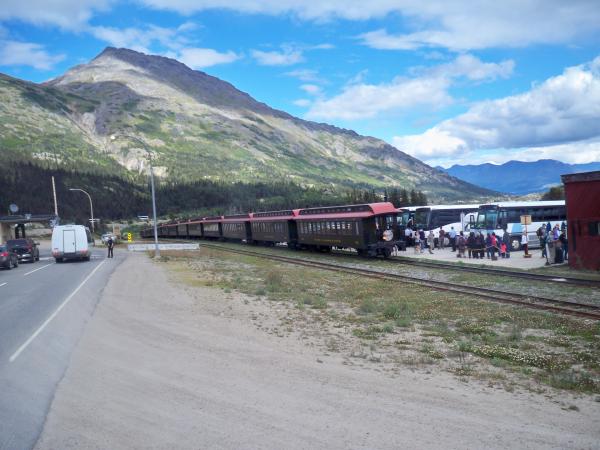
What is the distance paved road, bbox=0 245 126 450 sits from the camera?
6.91 m

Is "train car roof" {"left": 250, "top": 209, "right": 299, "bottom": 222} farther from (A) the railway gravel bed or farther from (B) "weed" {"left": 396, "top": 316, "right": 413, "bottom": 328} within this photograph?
(B) "weed" {"left": 396, "top": 316, "right": 413, "bottom": 328}

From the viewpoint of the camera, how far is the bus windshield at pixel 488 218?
1476 inches

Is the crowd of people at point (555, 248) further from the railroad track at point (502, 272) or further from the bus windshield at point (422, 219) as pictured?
the bus windshield at point (422, 219)

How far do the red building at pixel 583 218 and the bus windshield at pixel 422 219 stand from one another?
59.4 ft

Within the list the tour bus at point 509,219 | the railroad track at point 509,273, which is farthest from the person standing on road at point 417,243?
the railroad track at point 509,273

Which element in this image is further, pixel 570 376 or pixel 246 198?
pixel 246 198

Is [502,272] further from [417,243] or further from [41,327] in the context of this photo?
[41,327]

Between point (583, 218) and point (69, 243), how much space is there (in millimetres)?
30584

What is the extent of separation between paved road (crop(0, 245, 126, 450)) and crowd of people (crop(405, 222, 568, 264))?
69.8 feet

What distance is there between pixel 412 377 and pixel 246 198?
497ft

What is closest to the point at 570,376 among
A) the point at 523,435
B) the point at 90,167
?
the point at 523,435

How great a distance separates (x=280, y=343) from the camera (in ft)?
37.2

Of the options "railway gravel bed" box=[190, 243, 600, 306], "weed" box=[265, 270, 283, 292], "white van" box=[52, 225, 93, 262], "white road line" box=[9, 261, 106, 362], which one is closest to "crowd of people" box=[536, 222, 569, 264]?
"railway gravel bed" box=[190, 243, 600, 306]

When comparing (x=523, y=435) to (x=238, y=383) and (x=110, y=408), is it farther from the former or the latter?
(x=110, y=408)
